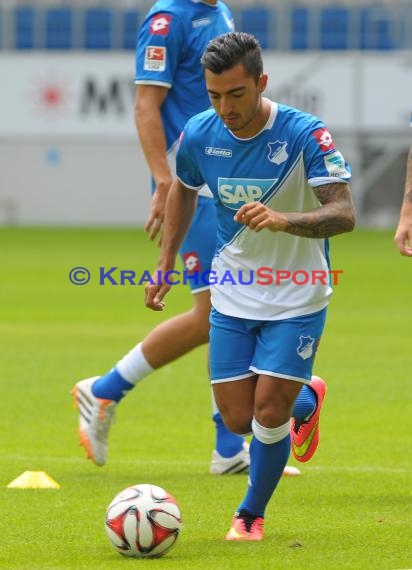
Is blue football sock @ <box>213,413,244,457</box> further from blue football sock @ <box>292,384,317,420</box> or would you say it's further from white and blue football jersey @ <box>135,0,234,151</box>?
white and blue football jersey @ <box>135,0,234,151</box>

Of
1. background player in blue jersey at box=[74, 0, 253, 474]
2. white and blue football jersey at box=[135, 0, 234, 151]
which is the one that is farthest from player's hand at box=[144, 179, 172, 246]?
white and blue football jersey at box=[135, 0, 234, 151]

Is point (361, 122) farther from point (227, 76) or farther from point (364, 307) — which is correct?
point (227, 76)

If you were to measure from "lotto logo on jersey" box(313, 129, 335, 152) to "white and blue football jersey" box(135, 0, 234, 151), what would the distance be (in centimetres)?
221

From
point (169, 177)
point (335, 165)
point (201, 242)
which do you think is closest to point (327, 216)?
point (335, 165)

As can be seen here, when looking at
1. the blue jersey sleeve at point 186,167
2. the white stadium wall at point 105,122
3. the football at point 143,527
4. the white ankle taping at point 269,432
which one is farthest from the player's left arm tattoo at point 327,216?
the white stadium wall at point 105,122

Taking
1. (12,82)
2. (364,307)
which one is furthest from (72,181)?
(364,307)

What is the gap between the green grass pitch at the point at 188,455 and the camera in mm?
5742

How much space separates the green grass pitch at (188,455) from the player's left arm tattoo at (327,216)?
4.12ft

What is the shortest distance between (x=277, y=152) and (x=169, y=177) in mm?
1860

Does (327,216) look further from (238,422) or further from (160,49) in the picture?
(160,49)

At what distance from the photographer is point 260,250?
603cm

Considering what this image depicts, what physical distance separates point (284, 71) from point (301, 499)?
114ft

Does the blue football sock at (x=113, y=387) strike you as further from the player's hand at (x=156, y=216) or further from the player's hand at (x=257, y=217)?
the player's hand at (x=257, y=217)

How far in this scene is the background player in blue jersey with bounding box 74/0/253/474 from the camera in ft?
25.3
